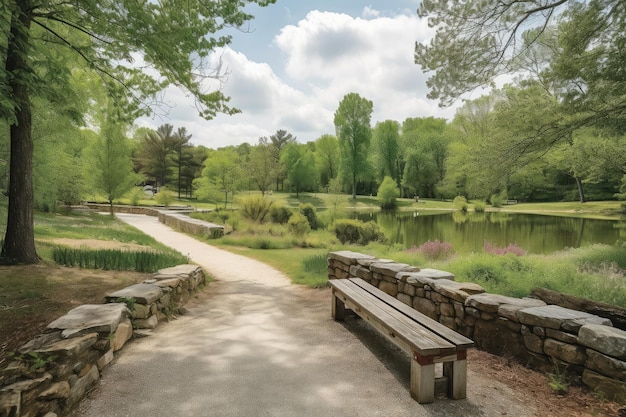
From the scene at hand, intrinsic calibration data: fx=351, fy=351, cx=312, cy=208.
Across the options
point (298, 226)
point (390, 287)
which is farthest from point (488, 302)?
point (298, 226)

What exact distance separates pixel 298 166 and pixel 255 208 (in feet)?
107

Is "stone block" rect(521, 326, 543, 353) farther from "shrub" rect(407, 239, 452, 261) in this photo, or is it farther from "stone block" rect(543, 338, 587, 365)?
"shrub" rect(407, 239, 452, 261)

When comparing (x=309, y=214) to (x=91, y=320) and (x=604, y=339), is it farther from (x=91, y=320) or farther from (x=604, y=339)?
(x=604, y=339)

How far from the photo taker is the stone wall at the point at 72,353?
7.04 ft

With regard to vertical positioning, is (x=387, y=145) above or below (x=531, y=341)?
above

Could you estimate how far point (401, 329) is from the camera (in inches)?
111

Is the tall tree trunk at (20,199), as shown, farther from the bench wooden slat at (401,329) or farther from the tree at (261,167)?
the tree at (261,167)

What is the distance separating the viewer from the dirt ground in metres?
2.58

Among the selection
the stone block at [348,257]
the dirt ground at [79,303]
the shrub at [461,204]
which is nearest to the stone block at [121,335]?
the dirt ground at [79,303]

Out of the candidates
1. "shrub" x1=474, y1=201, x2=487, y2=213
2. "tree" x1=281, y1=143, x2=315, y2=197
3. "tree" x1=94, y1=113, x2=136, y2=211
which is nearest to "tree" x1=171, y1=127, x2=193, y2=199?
"tree" x1=281, y1=143, x2=315, y2=197

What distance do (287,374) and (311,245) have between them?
10.5m

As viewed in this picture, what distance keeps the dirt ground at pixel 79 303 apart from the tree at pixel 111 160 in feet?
53.9

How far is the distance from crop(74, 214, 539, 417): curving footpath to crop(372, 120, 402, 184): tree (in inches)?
1906

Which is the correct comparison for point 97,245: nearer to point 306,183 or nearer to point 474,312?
point 474,312
